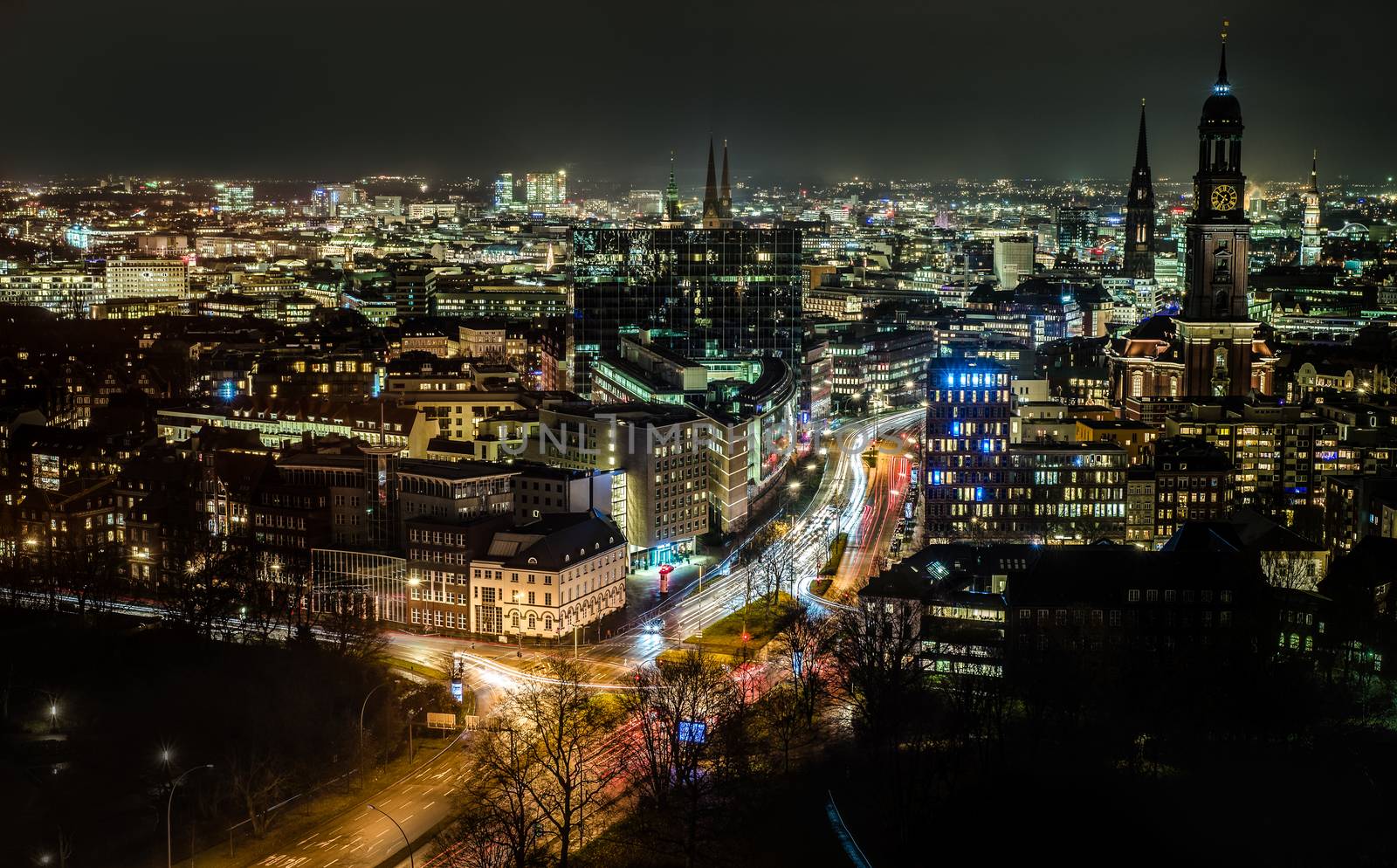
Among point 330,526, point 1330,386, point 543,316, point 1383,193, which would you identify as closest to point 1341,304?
point 1330,386

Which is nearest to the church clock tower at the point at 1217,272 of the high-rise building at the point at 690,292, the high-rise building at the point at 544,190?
the high-rise building at the point at 690,292

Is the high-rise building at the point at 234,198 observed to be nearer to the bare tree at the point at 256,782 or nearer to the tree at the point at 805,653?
the tree at the point at 805,653

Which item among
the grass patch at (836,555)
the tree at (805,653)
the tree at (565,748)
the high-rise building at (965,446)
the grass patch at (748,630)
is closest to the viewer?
the tree at (565,748)

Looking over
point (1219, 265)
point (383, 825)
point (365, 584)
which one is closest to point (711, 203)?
point (1219, 265)

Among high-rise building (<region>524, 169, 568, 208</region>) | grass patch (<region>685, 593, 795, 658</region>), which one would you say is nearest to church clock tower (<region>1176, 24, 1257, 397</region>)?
grass patch (<region>685, 593, 795, 658</region>)

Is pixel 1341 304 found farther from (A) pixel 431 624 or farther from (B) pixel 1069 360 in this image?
(A) pixel 431 624

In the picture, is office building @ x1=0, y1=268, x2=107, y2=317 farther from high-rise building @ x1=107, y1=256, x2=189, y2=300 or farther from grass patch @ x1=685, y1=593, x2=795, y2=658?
grass patch @ x1=685, y1=593, x2=795, y2=658

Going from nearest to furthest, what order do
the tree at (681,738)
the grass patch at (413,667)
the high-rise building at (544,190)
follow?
the tree at (681,738)
the grass patch at (413,667)
the high-rise building at (544,190)
